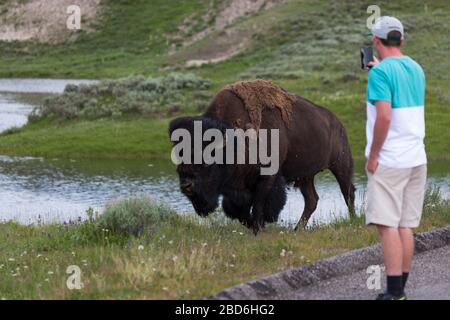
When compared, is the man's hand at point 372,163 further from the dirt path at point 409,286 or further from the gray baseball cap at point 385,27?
the dirt path at point 409,286

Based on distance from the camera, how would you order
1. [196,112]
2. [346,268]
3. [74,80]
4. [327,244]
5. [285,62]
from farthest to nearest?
[74,80], [285,62], [196,112], [327,244], [346,268]

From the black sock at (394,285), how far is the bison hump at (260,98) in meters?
4.36

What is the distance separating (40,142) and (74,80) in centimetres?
3085

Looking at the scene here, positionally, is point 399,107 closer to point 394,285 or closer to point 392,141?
point 392,141

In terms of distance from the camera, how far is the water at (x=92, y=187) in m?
18.6

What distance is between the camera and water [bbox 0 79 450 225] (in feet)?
61.0

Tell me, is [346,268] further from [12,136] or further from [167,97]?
[167,97]

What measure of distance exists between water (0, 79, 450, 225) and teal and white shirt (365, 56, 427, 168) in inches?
312

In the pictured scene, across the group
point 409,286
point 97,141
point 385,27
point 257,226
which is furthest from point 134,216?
point 97,141

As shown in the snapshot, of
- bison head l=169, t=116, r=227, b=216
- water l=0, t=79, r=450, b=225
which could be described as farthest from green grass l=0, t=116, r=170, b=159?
bison head l=169, t=116, r=227, b=216

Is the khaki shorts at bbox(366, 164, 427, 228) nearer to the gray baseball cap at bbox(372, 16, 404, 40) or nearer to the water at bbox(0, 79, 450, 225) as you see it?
Result: the gray baseball cap at bbox(372, 16, 404, 40)

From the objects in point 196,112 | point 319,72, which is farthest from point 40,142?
point 319,72

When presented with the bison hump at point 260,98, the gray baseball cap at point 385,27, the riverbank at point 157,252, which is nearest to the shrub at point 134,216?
the riverbank at point 157,252

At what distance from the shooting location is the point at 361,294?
7.95m
